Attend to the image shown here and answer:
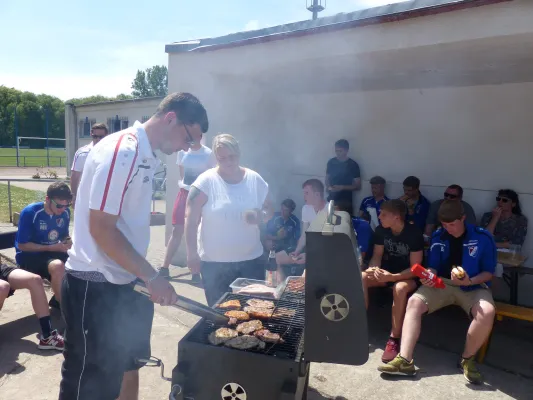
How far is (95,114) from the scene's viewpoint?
20.9 metres

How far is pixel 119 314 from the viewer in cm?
200

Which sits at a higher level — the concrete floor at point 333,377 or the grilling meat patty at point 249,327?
the grilling meat patty at point 249,327

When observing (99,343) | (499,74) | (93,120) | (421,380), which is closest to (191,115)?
(99,343)

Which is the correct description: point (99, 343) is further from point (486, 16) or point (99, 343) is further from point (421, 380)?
point (486, 16)

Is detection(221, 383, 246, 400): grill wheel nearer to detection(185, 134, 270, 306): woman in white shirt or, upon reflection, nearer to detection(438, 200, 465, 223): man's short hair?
detection(185, 134, 270, 306): woman in white shirt

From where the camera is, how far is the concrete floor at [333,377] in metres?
2.84

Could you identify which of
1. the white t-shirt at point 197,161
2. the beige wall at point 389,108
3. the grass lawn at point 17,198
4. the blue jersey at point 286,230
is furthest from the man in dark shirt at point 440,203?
the grass lawn at point 17,198

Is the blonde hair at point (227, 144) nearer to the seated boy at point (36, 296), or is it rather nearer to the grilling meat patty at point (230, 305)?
the grilling meat patty at point (230, 305)

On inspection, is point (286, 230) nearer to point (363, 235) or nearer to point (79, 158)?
point (363, 235)

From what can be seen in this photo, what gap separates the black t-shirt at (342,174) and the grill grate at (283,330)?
3636 millimetres

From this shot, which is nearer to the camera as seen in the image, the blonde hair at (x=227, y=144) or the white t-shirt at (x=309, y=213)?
the blonde hair at (x=227, y=144)

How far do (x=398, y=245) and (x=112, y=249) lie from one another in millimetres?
2748

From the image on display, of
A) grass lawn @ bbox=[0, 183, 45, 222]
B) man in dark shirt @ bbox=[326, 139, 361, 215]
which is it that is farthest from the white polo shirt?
grass lawn @ bbox=[0, 183, 45, 222]

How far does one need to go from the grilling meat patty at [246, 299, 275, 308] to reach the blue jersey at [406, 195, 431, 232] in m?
3.32
